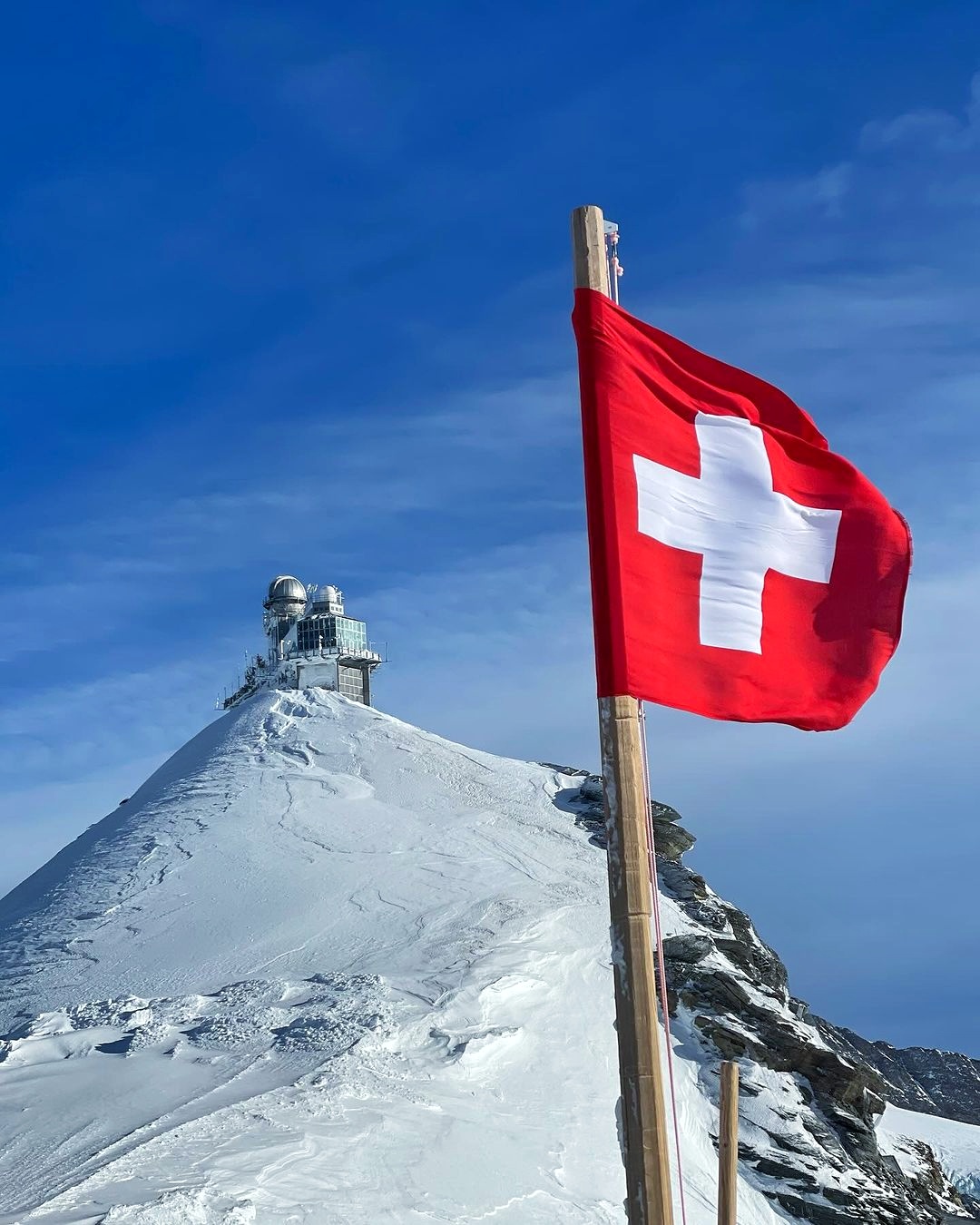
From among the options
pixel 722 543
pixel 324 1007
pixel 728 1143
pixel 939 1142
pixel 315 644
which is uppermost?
pixel 315 644

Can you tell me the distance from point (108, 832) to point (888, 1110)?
31301mm

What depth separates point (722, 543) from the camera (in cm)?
811

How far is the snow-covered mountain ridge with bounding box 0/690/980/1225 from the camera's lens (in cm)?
2039

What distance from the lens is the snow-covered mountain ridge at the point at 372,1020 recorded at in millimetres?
20391

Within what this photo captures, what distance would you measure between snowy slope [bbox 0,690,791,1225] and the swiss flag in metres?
12.7

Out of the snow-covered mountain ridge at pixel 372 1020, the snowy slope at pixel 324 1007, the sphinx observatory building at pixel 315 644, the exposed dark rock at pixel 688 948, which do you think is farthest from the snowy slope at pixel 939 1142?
the sphinx observatory building at pixel 315 644

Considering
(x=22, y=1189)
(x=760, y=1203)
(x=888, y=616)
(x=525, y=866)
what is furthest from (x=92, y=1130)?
(x=525, y=866)

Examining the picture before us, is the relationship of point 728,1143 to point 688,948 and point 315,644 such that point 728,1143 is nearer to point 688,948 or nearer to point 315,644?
point 688,948

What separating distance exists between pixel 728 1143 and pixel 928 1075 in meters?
72.7

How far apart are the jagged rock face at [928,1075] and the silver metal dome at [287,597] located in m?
36.1

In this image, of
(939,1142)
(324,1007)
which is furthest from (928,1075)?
(324,1007)

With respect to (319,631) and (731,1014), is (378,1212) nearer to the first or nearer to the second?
(731,1014)

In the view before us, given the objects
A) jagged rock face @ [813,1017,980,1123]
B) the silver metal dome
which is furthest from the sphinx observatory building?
jagged rock face @ [813,1017,980,1123]

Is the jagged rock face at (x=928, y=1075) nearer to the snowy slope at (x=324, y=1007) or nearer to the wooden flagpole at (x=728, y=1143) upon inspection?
the snowy slope at (x=324, y=1007)
